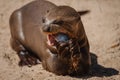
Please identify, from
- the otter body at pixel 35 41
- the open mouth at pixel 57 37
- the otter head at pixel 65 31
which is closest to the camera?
the otter head at pixel 65 31

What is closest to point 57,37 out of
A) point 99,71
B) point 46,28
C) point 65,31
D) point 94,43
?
point 65,31

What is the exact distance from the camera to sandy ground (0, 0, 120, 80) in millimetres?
4980

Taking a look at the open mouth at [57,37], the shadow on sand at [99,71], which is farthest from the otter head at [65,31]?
the shadow on sand at [99,71]

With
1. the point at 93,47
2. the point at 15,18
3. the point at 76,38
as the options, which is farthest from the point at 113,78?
the point at 15,18

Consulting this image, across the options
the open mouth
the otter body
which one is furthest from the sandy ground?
the open mouth

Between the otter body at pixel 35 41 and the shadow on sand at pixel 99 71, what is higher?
the otter body at pixel 35 41

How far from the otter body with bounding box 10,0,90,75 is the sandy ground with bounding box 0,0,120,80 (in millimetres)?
107

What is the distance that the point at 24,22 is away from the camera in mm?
5852

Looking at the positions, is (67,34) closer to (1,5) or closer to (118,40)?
(118,40)

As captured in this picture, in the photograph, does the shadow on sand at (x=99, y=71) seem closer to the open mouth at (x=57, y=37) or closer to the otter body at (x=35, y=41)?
the otter body at (x=35, y=41)

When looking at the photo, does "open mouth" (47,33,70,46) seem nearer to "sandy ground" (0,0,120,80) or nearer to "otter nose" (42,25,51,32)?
"otter nose" (42,25,51,32)

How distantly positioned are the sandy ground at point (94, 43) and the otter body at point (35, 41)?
11 centimetres

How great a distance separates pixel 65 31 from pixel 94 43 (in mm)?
1764

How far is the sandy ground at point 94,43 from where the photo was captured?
16.3 feet
